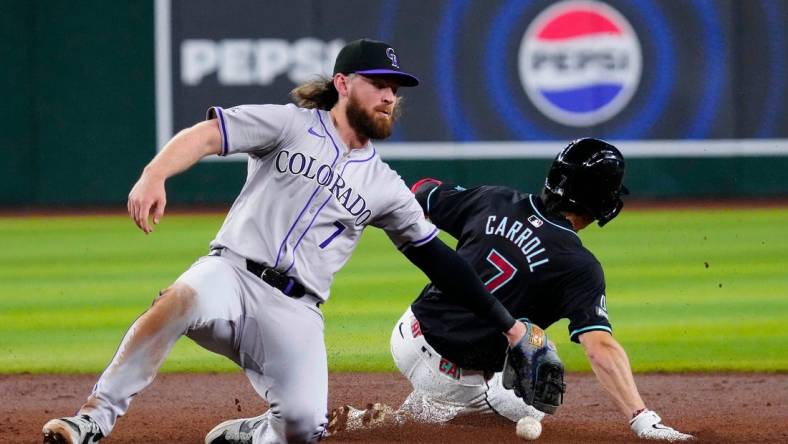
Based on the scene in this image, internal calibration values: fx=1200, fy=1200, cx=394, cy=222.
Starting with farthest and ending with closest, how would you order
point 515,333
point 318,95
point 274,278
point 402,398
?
point 402,398
point 318,95
point 515,333
point 274,278

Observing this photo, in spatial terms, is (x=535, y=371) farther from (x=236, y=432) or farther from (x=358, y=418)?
(x=236, y=432)

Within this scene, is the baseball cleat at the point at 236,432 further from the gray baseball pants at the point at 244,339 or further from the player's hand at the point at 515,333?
the player's hand at the point at 515,333

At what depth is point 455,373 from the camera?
546 centimetres

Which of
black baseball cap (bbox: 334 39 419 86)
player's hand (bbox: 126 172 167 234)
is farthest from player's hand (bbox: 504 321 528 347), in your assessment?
player's hand (bbox: 126 172 167 234)

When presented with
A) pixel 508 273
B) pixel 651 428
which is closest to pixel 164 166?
pixel 508 273

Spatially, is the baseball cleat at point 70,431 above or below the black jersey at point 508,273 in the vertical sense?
below

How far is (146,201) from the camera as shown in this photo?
154 inches

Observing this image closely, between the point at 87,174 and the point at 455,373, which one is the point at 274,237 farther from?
the point at 87,174

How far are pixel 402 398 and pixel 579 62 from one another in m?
9.02

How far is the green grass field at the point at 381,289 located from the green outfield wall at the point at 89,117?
66cm

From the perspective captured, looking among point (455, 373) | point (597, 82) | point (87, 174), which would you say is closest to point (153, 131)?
point (87, 174)

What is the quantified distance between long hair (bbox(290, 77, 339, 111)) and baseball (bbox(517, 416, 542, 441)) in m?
1.62

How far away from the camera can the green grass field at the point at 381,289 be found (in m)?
7.82

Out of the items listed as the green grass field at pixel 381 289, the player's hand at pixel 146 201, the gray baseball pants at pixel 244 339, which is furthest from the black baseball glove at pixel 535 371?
the green grass field at pixel 381 289
